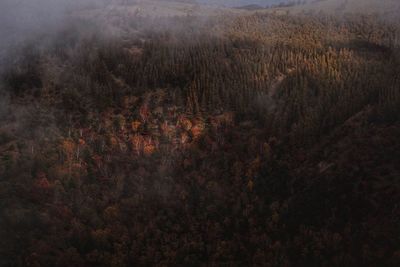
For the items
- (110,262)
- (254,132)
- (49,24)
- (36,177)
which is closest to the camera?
(110,262)

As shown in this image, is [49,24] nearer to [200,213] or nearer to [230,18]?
[230,18]

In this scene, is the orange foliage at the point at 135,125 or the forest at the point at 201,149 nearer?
the forest at the point at 201,149

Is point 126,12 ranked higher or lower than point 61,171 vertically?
higher

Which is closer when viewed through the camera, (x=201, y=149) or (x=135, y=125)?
(x=201, y=149)

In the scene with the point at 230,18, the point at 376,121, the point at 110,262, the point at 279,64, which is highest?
the point at 230,18

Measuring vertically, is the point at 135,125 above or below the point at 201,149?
above

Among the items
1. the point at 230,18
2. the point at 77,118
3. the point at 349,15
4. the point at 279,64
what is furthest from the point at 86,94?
the point at 349,15

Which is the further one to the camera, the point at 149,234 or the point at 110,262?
the point at 149,234

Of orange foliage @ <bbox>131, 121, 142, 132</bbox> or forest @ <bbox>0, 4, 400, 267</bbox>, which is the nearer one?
forest @ <bbox>0, 4, 400, 267</bbox>
